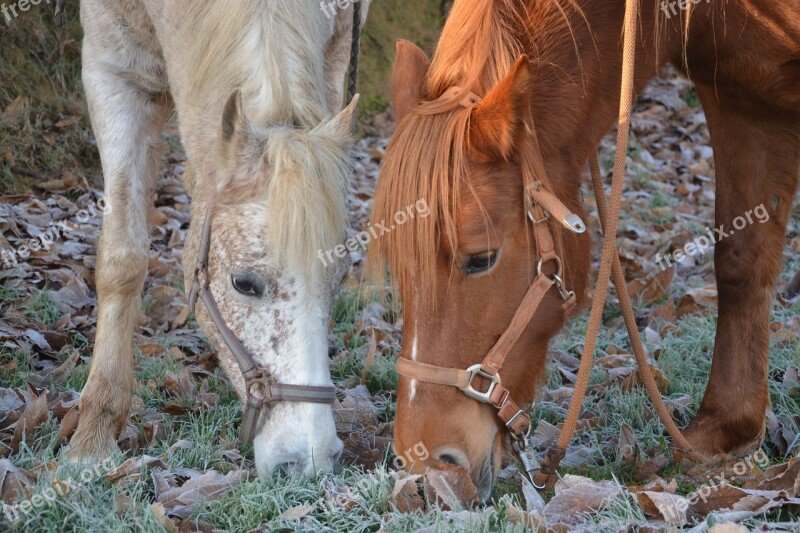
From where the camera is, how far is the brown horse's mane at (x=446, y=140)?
2.36 metres

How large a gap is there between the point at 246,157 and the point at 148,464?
1.14 metres

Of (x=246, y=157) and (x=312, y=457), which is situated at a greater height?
(x=246, y=157)

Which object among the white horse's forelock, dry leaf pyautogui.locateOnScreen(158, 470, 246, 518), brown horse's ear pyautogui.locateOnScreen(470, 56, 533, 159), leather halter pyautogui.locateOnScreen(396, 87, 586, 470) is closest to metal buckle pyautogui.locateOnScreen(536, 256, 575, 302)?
leather halter pyautogui.locateOnScreen(396, 87, 586, 470)

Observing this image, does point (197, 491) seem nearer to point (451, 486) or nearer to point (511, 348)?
point (451, 486)

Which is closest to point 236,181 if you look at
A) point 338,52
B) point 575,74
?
point 575,74

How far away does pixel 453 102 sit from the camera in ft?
8.02

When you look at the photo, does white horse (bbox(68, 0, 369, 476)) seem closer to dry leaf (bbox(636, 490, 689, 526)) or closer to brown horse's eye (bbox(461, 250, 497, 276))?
brown horse's eye (bbox(461, 250, 497, 276))

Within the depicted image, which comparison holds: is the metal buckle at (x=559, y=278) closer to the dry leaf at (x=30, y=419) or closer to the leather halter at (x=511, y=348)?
the leather halter at (x=511, y=348)

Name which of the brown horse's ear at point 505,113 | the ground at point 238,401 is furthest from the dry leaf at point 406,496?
the brown horse's ear at point 505,113

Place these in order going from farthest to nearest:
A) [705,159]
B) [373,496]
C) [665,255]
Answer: [705,159] → [665,255] → [373,496]

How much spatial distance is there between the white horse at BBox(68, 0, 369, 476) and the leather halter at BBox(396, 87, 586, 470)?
21.6 inches

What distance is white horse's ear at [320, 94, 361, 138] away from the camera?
2.96 meters

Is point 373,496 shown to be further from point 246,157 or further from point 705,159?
point 705,159

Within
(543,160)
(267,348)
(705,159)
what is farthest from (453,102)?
(705,159)
